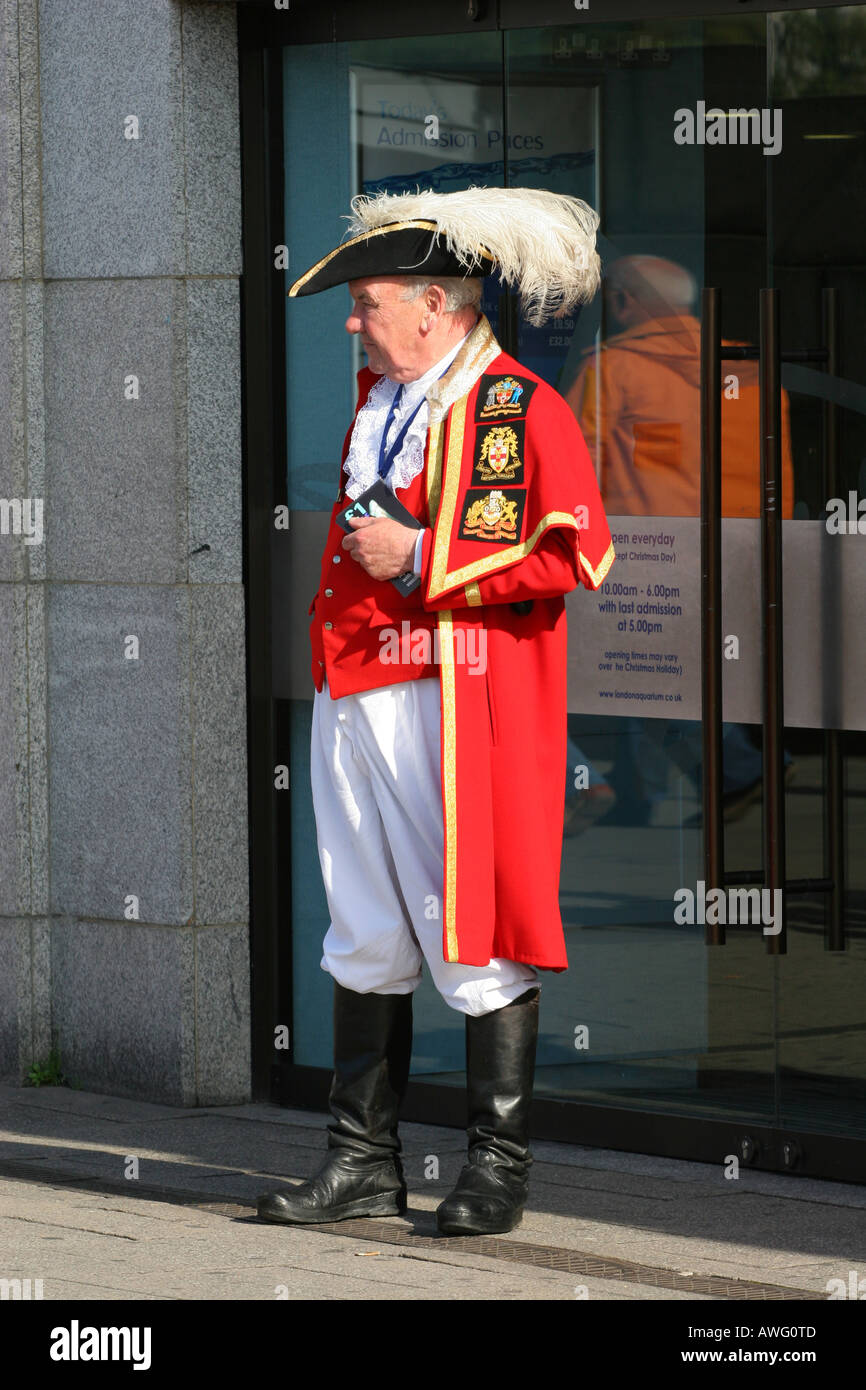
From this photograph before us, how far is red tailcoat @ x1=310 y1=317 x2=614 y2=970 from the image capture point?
17.0 ft

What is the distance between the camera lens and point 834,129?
19.0 feet

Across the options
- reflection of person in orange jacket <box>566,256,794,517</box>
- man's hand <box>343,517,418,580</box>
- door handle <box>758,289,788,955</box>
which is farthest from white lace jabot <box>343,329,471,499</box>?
reflection of person in orange jacket <box>566,256,794,517</box>

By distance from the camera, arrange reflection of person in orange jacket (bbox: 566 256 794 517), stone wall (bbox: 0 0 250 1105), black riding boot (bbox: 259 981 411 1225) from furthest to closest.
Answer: stone wall (bbox: 0 0 250 1105), reflection of person in orange jacket (bbox: 566 256 794 517), black riding boot (bbox: 259 981 411 1225)

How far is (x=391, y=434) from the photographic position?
545 centimetres

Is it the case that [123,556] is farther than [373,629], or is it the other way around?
[123,556]

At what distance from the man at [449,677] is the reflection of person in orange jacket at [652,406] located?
78 cm

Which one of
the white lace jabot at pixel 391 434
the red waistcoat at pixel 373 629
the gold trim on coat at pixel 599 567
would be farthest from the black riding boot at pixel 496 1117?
the white lace jabot at pixel 391 434

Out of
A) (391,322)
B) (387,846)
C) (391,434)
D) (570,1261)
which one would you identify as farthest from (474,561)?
(570,1261)

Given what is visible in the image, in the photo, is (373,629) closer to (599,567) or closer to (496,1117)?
(599,567)

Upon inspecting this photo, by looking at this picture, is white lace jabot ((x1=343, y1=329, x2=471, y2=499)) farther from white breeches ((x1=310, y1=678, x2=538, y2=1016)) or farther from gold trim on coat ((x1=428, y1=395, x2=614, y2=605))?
white breeches ((x1=310, y1=678, x2=538, y2=1016))

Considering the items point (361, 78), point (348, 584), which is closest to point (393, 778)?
point (348, 584)

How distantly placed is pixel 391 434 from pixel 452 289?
34 cm

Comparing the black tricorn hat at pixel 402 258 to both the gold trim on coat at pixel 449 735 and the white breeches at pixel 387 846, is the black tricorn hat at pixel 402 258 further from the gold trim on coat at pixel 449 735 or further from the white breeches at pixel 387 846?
the white breeches at pixel 387 846

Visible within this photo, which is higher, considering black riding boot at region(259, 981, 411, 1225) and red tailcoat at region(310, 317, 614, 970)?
red tailcoat at region(310, 317, 614, 970)
